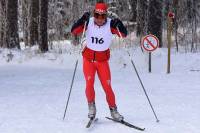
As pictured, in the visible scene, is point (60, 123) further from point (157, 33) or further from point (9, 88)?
point (157, 33)

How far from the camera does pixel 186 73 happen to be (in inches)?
603

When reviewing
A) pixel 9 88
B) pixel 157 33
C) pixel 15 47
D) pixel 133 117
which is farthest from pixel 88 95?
pixel 157 33

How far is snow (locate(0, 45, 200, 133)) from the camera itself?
871cm

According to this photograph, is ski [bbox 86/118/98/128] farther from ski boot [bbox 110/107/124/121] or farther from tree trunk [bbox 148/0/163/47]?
tree trunk [bbox 148/0/163/47]

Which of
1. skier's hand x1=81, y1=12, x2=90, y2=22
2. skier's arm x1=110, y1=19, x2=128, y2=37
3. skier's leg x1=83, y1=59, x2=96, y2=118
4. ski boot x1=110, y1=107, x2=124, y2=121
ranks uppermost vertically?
skier's hand x1=81, y1=12, x2=90, y2=22

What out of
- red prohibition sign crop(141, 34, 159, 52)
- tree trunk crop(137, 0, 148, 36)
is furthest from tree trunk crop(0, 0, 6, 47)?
red prohibition sign crop(141, 34, 159, 52)

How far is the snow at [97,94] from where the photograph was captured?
8711mm

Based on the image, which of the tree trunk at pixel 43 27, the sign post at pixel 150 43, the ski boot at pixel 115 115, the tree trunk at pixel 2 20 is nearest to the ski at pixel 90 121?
the ski boot at pixel 115 115

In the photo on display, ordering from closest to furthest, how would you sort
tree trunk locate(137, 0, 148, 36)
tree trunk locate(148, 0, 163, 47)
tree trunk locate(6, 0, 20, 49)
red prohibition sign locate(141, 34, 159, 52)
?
1. red prohibition sign locate(141, 34, 159, 52)
2. tree trunk locate(6, 0, 20, 49)
3. tree trunk locate(148, 0, 163, 47)
4. tree trunk locate(137, 0, 148, 36)

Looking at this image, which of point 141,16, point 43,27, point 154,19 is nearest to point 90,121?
point 43,27

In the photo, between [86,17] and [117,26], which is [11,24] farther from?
[117,26]

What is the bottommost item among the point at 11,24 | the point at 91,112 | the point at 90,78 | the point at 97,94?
the point at 97,94

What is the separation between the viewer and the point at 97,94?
12.1 metres

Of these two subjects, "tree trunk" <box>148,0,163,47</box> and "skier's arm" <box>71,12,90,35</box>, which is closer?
"skier's arm" <box>71,12,90,35</box>
